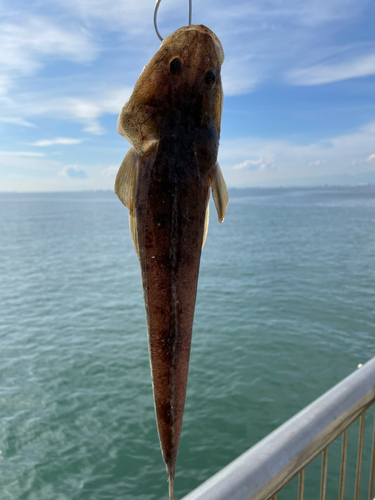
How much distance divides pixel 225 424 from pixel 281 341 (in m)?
6.80

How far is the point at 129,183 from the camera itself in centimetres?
112

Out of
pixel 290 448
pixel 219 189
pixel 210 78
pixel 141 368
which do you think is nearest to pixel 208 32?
pixel 210 78

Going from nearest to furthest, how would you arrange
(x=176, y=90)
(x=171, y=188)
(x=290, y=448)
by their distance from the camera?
(x=171, y=188)
(x=176, y=90)
(x=290, y=448)

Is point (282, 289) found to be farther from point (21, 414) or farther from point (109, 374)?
point (21, 414)

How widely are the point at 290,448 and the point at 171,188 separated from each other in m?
1.55

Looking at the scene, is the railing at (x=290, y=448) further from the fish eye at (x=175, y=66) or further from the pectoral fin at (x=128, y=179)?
the fish eye at (x=175, y=66)

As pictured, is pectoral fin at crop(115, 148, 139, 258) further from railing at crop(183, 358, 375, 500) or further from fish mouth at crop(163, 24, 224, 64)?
railing at crop(183, 358, 375, 500)

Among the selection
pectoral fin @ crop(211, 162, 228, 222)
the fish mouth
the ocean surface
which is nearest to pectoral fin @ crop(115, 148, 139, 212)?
pectoral fin @ crop(211, 162, 228, 222)

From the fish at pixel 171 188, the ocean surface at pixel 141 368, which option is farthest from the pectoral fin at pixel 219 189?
the ocean surface at pixel 141 368

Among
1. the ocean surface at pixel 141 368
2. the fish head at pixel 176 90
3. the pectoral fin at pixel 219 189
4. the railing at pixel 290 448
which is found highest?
the fish head at pixel 176 90

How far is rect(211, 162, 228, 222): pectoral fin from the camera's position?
1.21 meters

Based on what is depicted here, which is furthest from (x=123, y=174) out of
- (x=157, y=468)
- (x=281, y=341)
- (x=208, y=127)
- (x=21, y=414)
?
(x=281, y=341)

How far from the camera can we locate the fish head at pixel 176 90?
3.76 feet

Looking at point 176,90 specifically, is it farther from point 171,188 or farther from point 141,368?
point 141,368
